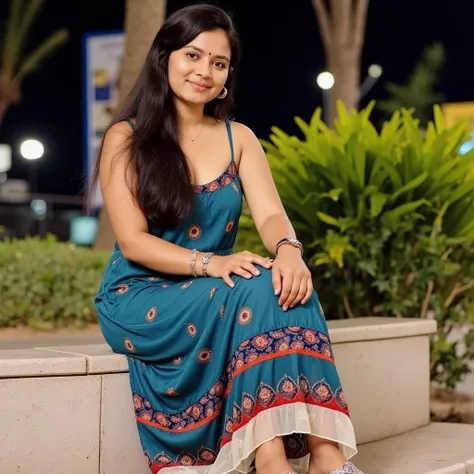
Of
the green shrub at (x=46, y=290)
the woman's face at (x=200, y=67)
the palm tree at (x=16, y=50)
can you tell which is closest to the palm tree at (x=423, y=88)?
the palm tree at (x=16, y=50)

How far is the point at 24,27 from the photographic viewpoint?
104 feet

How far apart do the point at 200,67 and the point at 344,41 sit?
36.8 feet

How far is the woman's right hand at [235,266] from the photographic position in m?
3.57

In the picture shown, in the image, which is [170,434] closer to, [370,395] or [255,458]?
[255,458]

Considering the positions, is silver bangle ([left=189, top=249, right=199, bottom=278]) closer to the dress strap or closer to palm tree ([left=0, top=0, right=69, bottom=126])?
the dress strap

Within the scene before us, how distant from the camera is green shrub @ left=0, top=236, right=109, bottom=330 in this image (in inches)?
273

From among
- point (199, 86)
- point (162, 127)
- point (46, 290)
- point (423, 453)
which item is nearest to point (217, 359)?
point (162, 127)

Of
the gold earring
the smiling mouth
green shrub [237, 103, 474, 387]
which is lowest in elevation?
green shrub [237, 103, 474, 387]

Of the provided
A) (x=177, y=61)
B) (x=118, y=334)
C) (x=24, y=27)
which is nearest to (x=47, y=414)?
(x=118, y=334)

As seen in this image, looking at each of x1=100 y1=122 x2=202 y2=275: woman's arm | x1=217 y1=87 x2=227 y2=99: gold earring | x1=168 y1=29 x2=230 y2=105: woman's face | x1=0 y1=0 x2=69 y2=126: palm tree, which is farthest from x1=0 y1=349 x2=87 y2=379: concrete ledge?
x1=0 y1=0 x2=69 y2=126: palm tree

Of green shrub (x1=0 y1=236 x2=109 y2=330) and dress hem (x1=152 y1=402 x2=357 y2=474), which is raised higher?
dress hem (x1=152 y1=402 x2=357 y2=474)

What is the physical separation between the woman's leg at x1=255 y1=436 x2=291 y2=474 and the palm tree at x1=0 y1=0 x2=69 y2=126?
2970 cm

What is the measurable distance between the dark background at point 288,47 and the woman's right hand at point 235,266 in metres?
38.0

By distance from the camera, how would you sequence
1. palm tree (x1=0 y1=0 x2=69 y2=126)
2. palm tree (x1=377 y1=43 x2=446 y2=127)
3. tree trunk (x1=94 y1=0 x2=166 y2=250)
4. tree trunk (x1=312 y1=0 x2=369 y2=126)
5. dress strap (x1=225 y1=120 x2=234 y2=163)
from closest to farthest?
dress strap (x1=225 y1=120 x2=234 y2=163)
tree trunk (x1=94 y1=0 x2=166 y2=250)
tree trunk (x1=312 y1=0 x2=369 y2=126)
palm tree (x1=0 y1=0 x2=69 y2=126)
palm tree (x1=377 y1=43 x2=446 y2=127)
